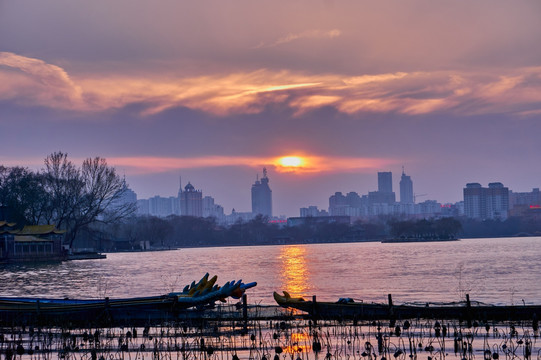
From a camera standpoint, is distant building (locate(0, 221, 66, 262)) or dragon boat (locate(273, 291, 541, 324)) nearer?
dragon boat (locate(273, 291, 541, 324))

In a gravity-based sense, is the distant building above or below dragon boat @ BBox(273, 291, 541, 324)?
above

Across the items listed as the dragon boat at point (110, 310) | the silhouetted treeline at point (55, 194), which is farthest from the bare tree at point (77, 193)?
the dragon boat at point (110, 310)

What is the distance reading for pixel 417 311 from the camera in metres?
33.0

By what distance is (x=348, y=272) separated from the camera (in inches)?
3118

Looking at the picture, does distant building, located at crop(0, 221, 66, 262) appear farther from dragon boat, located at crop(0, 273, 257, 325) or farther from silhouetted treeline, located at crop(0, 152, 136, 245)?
dragon boat, located at crop(0, 273, 257, 325)

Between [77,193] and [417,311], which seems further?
[77,193]

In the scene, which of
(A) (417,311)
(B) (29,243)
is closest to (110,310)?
(A) (417,311)

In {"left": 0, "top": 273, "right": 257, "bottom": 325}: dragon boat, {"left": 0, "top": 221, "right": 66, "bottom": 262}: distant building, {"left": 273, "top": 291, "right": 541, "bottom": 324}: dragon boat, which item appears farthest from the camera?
{"left": 0, "top": 221, "right": 66, "bottom": 262}: distant building

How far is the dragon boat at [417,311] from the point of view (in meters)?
31.7

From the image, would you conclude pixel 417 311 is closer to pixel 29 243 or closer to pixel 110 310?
pixel 110 310

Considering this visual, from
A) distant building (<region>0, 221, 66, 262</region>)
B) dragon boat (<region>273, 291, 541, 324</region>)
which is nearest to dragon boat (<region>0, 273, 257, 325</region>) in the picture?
dragon boat (<region>273, 291, 541, 324</region>)

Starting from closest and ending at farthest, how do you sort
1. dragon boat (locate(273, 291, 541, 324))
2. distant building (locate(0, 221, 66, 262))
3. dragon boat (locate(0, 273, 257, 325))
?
dragon boat (locate(273, 291, 541, 324)) < dragon boat (locate(0, 273, 257, 325)) < distant building (locate(0, 221, 66, 262))

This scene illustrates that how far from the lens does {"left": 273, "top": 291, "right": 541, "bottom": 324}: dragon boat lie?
31.7 metres

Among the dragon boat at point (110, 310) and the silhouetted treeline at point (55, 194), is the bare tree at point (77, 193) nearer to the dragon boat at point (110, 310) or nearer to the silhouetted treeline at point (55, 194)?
the silhouetted treeline at point (55, 194)
